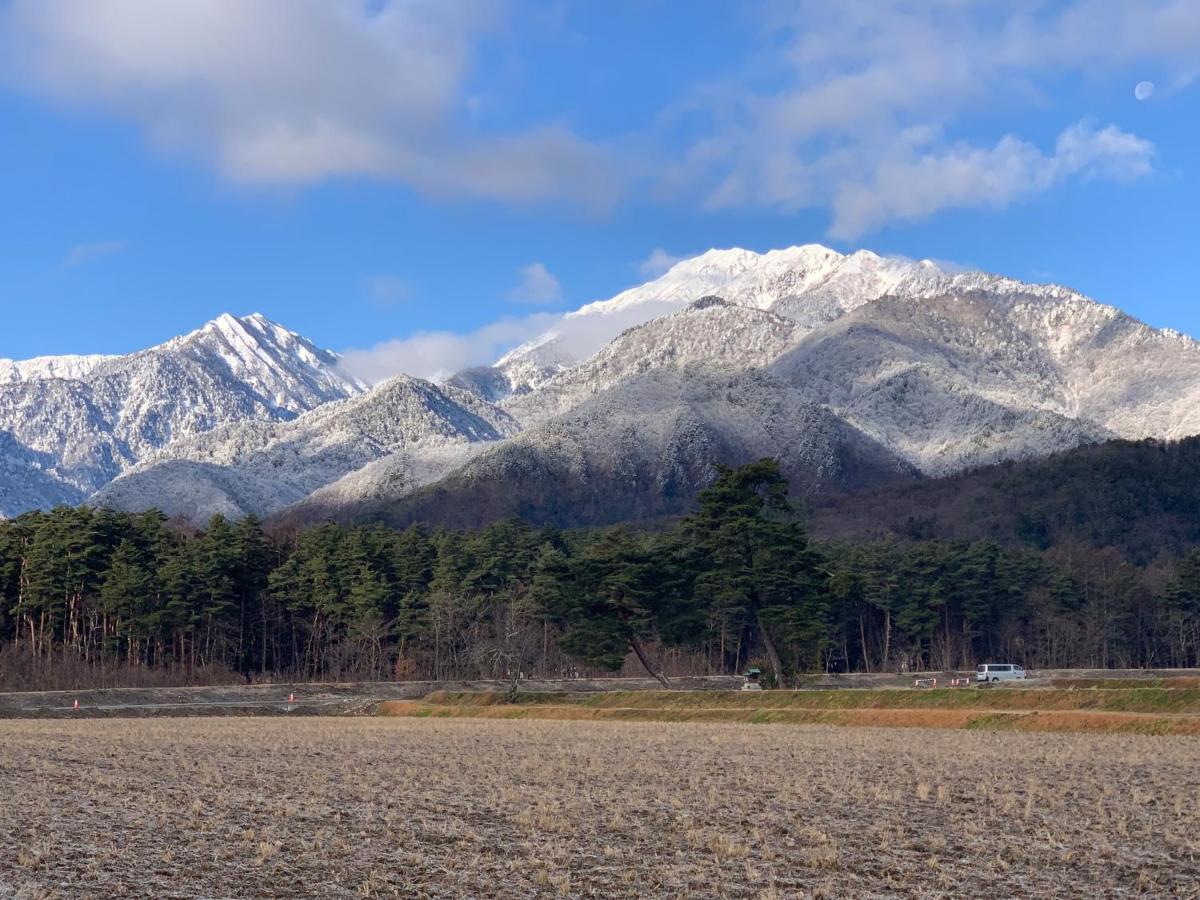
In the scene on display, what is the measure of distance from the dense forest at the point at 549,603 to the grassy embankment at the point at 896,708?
986 centimetres

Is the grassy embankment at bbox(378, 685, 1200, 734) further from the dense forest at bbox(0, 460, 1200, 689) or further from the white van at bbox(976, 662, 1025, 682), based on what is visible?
the white van at bbox(976, 662, 1025, 682)

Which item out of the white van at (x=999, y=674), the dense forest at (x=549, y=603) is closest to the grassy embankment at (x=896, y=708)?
the dense forest at (x=549, y=603)

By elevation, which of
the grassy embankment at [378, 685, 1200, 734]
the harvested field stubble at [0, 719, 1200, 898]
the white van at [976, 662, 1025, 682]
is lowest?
the white van at [976, 662, 1025, 682]

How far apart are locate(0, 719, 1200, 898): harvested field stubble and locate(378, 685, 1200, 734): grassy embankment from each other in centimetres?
761

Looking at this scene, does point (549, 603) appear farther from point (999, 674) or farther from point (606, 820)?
point (606, 820)

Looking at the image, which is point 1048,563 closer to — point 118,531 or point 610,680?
point 610,680

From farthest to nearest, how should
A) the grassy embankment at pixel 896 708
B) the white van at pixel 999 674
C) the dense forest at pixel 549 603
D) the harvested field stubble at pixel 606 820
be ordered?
the white van at pixel 999 674 → the dense forest at pixel 549 603 → the grassy embankment at pixel 896 708 → the harvested field stubble at pixel 606 820

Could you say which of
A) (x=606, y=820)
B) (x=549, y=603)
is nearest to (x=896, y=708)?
(x=549, y=603)

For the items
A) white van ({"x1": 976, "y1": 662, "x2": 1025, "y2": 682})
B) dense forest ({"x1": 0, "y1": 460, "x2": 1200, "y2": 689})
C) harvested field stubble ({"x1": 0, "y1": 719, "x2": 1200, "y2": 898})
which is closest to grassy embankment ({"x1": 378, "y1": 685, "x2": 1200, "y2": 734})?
harvested field stubble ({"x1": 0, "y1": 719, "x2": 1200, "y2": 898})

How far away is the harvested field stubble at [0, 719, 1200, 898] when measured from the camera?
55.1 ft

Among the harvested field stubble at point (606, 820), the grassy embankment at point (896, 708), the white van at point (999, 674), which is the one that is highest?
the harvested field stubble at point (606, 820)

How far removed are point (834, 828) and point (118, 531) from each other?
3664 inches

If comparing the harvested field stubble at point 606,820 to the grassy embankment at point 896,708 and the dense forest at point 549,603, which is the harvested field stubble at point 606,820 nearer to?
the grassy embankment at point 896,708

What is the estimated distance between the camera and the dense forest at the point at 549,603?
76.6m
